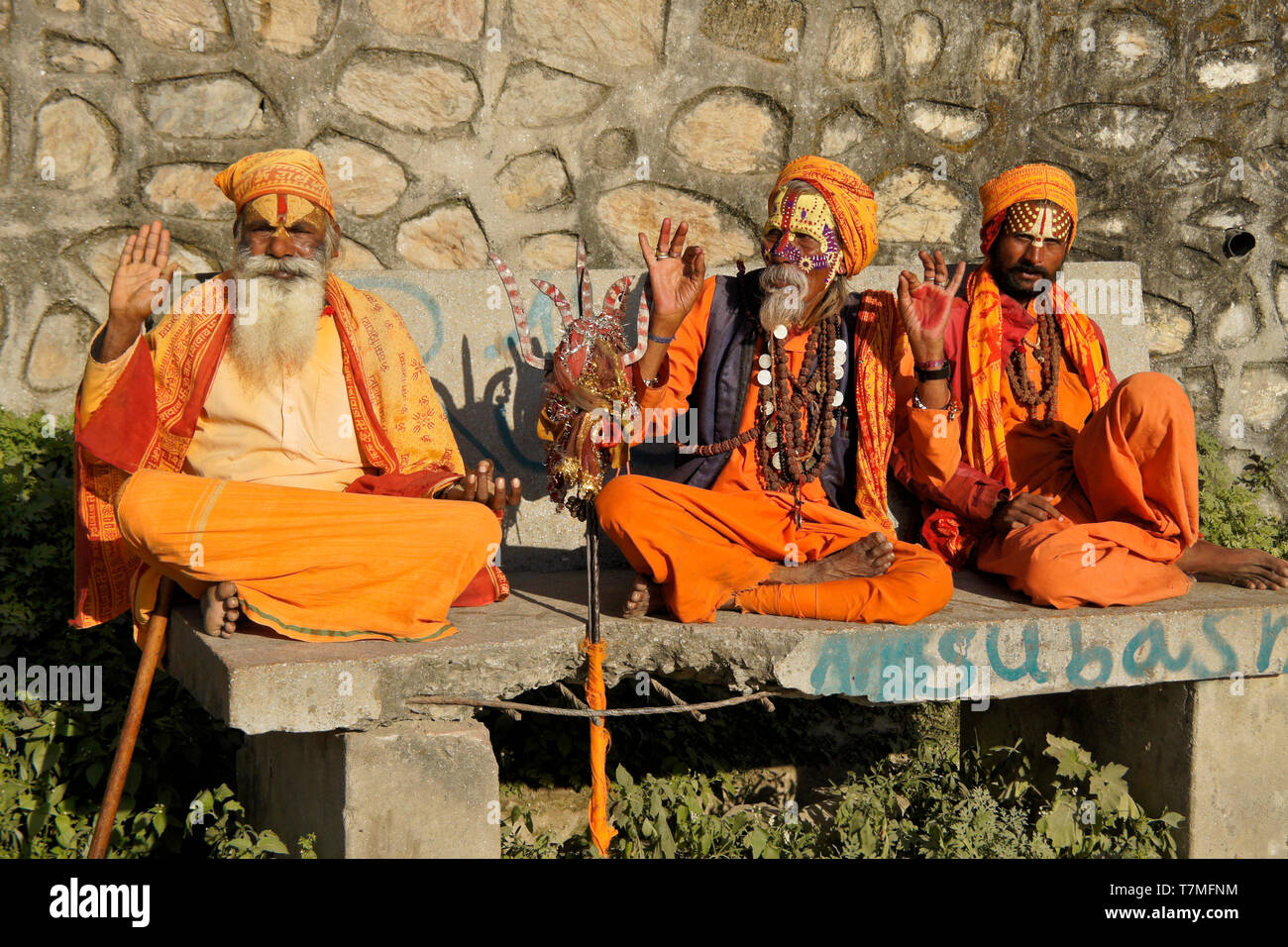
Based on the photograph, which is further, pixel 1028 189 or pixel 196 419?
pixel 1028 189

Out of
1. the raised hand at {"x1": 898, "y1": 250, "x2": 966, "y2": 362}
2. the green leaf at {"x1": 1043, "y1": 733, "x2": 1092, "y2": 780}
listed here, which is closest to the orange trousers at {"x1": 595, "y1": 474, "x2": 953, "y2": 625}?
the raised hand at {"x1": 898, "y1": 250, "x2": 966, "y2": 362}

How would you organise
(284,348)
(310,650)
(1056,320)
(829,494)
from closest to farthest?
(310,650)
(284,348)
(829,494)
(1056,320)

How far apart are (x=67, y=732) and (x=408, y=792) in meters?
1.53

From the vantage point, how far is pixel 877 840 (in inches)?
168

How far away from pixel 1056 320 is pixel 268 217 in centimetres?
293

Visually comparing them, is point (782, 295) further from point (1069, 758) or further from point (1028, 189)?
point (1069, 758)

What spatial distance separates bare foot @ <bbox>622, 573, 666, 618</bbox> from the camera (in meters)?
4.03

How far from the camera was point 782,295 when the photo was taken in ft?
14.4

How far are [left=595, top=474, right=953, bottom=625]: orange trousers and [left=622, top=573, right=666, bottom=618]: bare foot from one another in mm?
26

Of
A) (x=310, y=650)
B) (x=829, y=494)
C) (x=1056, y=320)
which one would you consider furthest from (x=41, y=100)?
(x=1056, y=320)

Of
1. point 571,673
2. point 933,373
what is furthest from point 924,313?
point 571,673

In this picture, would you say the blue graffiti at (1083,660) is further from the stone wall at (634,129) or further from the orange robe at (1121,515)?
the stone wall at (634,129)

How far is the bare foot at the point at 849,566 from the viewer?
418 centimetres

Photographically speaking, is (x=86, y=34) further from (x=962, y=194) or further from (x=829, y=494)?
(x=962, y=194)
